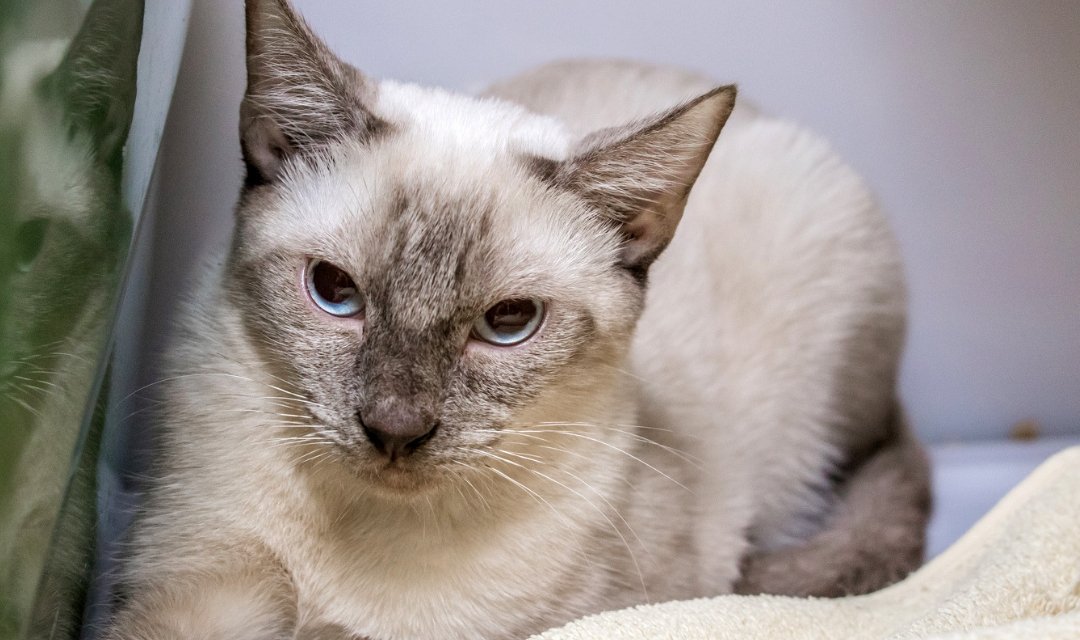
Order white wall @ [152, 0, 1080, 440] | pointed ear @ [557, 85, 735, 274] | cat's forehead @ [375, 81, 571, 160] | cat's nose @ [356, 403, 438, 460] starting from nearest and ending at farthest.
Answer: cat's nose @ [356, 403, 438, 460] → pointed ear @ [557, 85, 735, 274] → cat's forehead @ [375, 81, 571, 160] → white wall @ [152, 0, 1080, 440]

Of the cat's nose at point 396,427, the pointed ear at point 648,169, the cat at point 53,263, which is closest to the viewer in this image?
the cat at point 53,263

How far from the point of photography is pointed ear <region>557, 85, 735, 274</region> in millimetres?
1263

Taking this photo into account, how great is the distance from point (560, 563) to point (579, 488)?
0.36 feet

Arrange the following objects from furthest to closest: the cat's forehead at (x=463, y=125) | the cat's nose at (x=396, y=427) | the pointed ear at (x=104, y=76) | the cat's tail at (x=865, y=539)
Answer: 1. the cat's tail at (x=865, y=539)
2. the cat's forehead at (x=463, y=125)
3. the cat's nose at (x=396, y=427)
4. the pointed ear at (x=104, y=76)

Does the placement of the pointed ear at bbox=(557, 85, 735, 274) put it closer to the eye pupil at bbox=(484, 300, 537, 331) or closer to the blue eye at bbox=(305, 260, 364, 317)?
the eye pupil at bbox=(484, 300, 537, 331)

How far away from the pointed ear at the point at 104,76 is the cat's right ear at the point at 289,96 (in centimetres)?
14

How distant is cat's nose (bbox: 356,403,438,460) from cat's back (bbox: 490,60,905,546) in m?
0.74

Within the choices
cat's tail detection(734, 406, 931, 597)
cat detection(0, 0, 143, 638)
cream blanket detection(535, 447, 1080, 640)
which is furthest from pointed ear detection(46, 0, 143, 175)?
cat's tail detection(734, 406, 931, 597)

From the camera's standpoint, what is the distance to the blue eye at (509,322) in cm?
129

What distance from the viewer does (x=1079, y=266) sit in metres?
2.38

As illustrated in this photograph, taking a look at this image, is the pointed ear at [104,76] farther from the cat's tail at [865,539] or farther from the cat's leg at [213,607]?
the cat's tail at [865,539]

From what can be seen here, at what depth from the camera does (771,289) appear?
1939 mm

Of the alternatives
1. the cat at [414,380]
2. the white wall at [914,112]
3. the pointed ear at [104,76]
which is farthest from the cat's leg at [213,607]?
the white wall at [914,112]

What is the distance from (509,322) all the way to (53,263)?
0.55 metres
